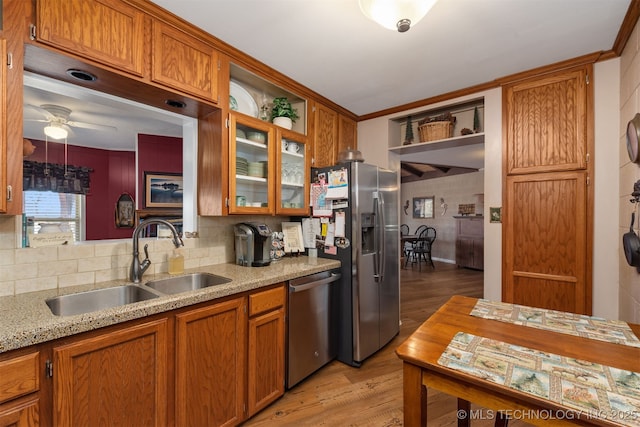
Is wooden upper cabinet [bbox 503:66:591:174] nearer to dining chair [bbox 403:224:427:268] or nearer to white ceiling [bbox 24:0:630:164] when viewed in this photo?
white ceiling [bbox 24:0:630:164]

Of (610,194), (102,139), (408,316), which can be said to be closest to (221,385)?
(408,316)

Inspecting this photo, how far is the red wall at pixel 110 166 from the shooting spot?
362 cm

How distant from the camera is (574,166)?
2170mm

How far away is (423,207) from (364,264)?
7.06 metres

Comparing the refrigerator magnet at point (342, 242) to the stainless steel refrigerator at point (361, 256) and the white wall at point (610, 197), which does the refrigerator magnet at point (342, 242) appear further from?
the white wall at point (610, 197)

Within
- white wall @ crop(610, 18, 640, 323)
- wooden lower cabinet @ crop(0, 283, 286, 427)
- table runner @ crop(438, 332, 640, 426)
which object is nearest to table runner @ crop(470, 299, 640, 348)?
table runner @ crop(438, 332, 640, 426)

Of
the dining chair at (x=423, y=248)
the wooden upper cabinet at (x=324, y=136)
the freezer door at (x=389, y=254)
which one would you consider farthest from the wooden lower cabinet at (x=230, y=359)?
the dining chair at (x=423, y=248)

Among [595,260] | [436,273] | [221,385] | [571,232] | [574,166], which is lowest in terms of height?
[436,273]

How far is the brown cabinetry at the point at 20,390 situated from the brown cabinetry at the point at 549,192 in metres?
2.96

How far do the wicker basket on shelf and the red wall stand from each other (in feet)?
9.92

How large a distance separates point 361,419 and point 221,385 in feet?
2.98

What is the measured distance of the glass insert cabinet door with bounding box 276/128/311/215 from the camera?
2473 millimetres

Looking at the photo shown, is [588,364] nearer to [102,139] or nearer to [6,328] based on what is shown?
[6,328]

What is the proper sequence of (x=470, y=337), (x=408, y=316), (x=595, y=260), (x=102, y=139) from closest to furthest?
(x=470, y=337), (x=595, y=260), (x=408, y=316), (x=102, y=139)
